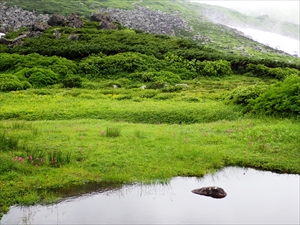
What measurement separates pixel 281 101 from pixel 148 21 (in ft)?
236

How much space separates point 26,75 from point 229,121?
24819mm

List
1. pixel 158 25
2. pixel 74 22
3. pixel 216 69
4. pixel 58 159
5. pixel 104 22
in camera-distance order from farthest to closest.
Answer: pixel 158 25
pixel 104 22
pixel 74 22
pixel 216 69
pixel 58 159

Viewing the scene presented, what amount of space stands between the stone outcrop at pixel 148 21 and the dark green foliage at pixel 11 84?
4950 cm

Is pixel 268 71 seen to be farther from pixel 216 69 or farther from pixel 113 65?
pixel 113 65

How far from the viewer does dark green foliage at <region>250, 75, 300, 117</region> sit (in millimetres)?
23219

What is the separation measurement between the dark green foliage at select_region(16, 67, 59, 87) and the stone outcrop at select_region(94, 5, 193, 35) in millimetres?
46420

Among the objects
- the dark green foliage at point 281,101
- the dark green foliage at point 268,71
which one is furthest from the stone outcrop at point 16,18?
the dark green foliage at point 281,101

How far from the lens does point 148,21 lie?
91188 mm

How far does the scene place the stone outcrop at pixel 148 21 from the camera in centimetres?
8500

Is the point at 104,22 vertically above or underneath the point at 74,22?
above

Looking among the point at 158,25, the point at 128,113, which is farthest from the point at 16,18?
the point at 128,113

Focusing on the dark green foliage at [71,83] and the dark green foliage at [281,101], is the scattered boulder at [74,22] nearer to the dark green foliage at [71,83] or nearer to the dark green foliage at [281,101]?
the dark green foliage at [71,83]

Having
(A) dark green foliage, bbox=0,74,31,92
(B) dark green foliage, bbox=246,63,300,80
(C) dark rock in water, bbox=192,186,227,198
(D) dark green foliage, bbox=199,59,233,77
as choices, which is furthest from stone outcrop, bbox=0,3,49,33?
(C) dark rock in water, bbox=192,186,227,198

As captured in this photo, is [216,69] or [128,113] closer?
[128,113]
